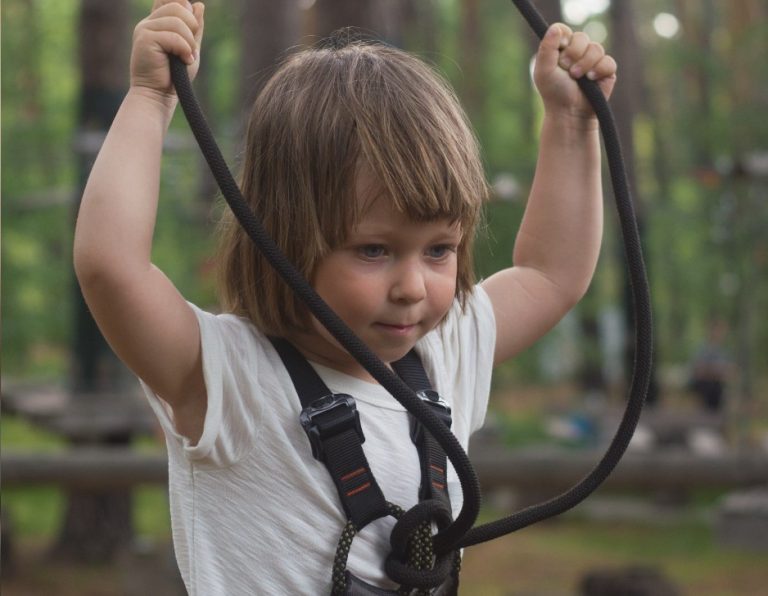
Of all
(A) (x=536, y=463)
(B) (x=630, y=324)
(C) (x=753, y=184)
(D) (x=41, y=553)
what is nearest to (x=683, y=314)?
(B) (x=630, y=324)

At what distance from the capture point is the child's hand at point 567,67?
208 cm

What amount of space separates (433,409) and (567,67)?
66cm

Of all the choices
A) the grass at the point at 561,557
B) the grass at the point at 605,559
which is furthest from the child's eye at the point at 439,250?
the grass at the point at 605,559

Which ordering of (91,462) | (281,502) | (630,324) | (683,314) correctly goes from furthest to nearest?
1. (683,314)
2. (630,324)
3. (91,462)
4. (281,502)

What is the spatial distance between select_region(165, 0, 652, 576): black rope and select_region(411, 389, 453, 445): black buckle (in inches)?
4.9

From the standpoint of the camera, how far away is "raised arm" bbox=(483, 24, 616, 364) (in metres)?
2.19

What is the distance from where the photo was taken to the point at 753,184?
10.5 m

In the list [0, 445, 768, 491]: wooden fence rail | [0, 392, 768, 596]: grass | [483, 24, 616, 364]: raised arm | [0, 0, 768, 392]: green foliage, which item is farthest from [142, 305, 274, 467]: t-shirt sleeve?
[0, 392, 768, 596]: grass

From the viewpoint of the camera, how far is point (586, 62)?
6.83 feet

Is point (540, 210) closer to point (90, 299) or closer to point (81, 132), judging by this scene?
point (90, 299)

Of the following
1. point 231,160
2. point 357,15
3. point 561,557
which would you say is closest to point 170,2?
point 231,160

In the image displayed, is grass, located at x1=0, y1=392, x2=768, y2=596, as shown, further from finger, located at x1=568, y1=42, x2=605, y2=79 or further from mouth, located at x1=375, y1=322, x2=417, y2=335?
mouth, located at x1=375, y1=322, x2=417, y2=335

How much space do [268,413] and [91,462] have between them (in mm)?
4907

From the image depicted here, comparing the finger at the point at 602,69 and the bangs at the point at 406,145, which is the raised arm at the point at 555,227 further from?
the bangs at the point at 406,145
